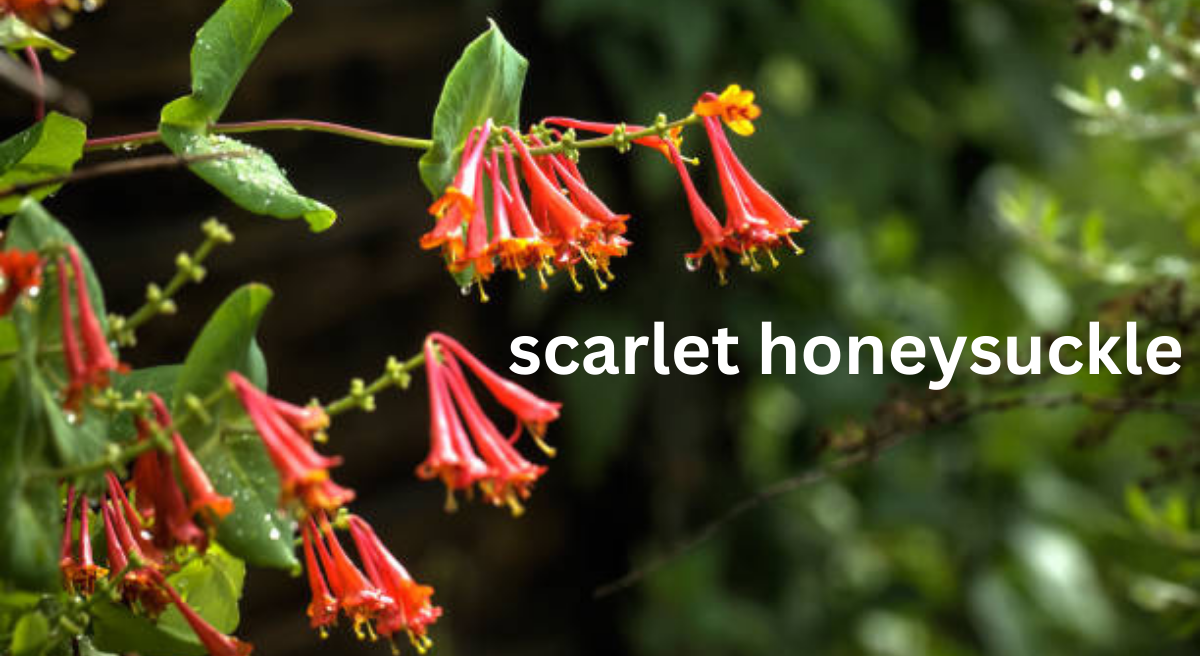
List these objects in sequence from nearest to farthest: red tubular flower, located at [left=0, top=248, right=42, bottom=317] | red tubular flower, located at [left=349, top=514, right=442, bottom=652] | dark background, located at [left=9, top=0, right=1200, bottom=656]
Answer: red tubular flower, located at [left=0, top=248, right=42, bottom=317], red tubular flower, located at [left=349, top=514, right=442, bottom=652], dark background, located at [left=9, top=0, right=1200, bottom=656]

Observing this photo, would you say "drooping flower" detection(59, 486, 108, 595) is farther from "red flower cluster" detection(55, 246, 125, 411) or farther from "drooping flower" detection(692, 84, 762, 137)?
"drooping flower" detection(692, 84, 762, 137)

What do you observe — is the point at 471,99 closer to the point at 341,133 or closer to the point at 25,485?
the point at 341,133

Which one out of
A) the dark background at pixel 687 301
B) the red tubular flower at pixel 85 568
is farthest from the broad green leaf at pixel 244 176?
the dark background at pixel 687 301

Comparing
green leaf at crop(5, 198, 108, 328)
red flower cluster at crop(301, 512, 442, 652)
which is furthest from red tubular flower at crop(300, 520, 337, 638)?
green leaf at crop(5, 198, 108, 328)

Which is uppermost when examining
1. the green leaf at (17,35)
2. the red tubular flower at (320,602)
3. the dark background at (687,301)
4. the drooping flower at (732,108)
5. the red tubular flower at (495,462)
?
the dark background at (687,301)

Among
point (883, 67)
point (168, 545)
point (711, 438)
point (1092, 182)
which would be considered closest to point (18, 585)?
point (168, 545)

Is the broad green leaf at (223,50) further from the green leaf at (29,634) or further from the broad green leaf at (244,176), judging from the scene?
the green leaf at (29,634)
